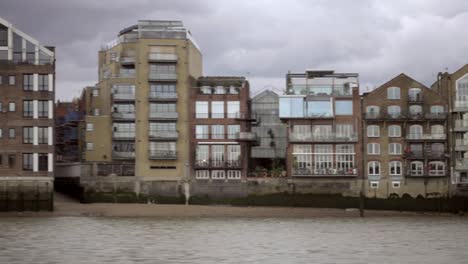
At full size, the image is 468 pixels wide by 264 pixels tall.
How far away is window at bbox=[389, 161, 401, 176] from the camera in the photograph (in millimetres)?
108438

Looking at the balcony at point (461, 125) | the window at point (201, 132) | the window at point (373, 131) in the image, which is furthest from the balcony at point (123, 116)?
the balcony at point (461, 125)

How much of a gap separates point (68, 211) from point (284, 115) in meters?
29.9

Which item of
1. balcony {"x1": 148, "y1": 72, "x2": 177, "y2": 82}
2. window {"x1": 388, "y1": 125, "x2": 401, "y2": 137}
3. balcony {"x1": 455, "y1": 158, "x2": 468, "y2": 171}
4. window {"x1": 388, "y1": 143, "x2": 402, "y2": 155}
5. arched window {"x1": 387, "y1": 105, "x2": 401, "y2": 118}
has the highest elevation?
balcony {"x1": 148, "y1": 72, "x2": 177, "y2": 82}

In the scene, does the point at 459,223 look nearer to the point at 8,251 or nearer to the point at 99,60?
the point at 8,251

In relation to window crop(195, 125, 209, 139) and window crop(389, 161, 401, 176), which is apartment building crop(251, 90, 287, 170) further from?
window crop(389, 161, 401, 176)

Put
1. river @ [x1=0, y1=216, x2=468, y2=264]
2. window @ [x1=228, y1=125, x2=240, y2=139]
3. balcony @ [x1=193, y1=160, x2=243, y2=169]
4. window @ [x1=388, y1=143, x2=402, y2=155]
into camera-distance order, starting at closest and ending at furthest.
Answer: river @ [x1=0, y1=216, x2=468, y2=264], balcony @ [x1=193, y1=160, x2=243, y2=169], window @ [x1=388, y1=143, x2=402, y2=155], window @ [x1=228, y1=125, x2=240, y2=139]

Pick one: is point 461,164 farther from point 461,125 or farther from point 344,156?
point 344,156

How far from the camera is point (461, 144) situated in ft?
355

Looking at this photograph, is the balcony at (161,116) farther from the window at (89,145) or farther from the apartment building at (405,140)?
the apartment building at (405,140)

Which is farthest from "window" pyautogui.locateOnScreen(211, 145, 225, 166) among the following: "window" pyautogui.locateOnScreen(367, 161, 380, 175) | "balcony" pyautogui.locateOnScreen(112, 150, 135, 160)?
"window" pyautogui.locateOnScreen(367, 161, 380, 175)

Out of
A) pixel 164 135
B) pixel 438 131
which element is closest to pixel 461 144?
pixel 438 131

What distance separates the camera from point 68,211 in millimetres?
96688

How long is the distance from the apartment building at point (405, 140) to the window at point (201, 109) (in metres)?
19.9

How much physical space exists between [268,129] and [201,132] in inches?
558
